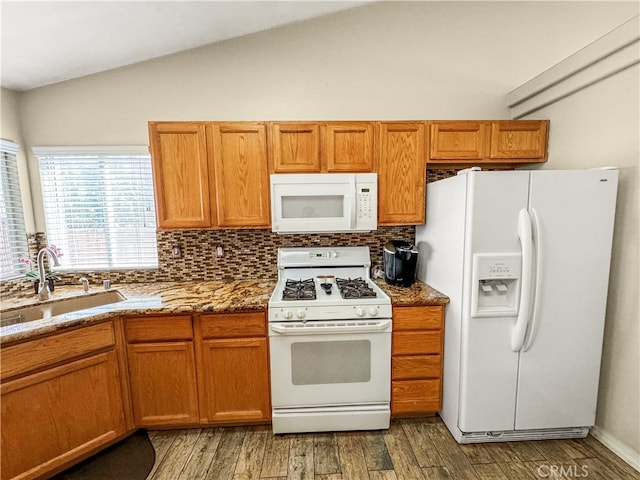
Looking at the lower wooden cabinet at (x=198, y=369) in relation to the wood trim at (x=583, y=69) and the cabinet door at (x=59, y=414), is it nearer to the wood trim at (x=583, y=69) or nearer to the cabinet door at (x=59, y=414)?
the cabinet door at (x=59, y=414)

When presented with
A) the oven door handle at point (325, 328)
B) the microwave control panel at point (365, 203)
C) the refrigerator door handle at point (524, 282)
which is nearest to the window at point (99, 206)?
the oven door handle at point (325, 328)

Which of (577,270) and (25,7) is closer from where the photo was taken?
(25,7)

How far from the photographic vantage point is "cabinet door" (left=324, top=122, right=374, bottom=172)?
214 cm

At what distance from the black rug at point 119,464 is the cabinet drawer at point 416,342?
170cm

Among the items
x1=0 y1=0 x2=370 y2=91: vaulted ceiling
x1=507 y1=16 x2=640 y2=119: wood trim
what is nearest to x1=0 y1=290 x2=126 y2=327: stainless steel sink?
x1=0 y1=0 x2=370 y2=91: vaulted ceiling

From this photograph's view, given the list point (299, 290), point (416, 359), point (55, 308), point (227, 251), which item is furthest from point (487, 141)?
point (55, 308)

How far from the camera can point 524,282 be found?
1682 millimetres

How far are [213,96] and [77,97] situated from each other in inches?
42.5

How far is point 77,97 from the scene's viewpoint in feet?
7.57

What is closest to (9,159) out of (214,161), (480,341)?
(214,161)

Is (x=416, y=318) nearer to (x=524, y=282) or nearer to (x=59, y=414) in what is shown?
(x=524, y=282)

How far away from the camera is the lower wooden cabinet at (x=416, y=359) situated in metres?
1.94

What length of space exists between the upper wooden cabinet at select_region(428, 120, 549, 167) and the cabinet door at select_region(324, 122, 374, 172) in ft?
1.61

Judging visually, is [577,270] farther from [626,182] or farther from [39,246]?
[39,246]
